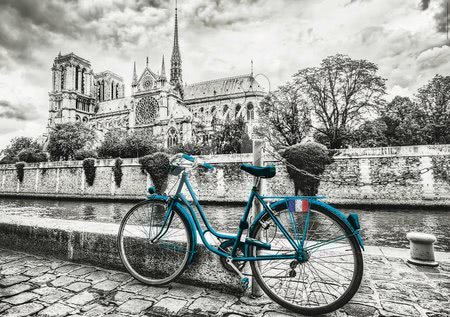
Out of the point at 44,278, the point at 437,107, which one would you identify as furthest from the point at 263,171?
the point at 437,107

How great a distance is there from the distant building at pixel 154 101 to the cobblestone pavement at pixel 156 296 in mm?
39619

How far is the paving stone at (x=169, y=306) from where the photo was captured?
191 cm

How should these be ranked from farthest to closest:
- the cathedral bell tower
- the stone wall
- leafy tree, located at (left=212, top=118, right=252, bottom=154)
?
1. the cathedral bell tower
2. leafy tree, located at (left=212, top=118, right=252, bottom=154)
3. the stone wall

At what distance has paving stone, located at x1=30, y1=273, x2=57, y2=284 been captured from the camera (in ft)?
8.02

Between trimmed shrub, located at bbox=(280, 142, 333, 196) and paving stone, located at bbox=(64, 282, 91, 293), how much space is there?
47.7 feet

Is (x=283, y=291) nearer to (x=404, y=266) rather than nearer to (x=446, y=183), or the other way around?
(x=404, y=266)

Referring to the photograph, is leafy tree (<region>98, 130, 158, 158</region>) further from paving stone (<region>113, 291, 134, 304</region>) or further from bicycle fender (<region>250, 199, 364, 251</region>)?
bicycle fender (<region>250, 199, 364, 251</region>)

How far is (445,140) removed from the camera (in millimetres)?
25969

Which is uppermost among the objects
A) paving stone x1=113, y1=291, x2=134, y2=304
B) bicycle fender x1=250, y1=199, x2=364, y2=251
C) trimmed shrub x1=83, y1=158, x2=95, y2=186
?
trimmed shrub x1=83, y1=158, x2=95, y2=186

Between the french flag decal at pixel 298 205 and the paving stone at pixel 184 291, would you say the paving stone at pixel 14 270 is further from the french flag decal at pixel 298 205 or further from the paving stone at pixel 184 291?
the french flag decal at pixel 298 205

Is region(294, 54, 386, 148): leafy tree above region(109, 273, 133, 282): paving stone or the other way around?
above

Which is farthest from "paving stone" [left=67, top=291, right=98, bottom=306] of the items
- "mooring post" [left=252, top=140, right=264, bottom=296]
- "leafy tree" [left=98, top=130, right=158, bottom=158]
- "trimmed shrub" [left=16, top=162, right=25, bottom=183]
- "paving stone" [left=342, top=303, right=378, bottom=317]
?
"trimmed shrub" [left=16, top=162, right=25, bottom=183]

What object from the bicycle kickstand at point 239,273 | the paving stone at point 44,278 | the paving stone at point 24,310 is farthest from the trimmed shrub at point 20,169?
the bicycle kickstand at point 239,273

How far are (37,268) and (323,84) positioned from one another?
2558 centimetres
